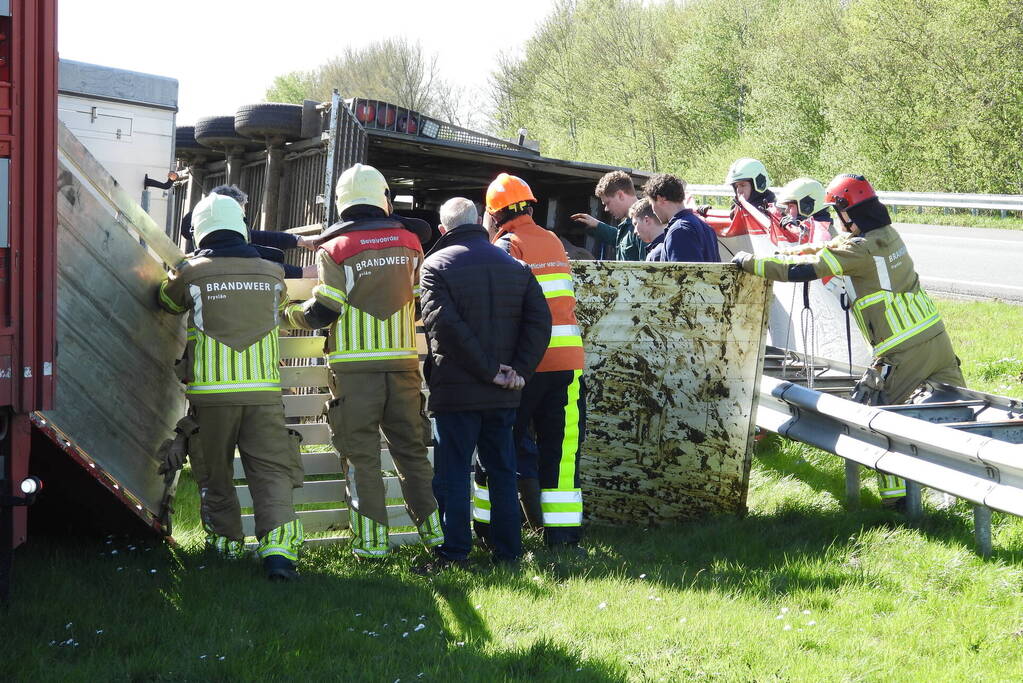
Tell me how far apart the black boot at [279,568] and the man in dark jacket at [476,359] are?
29.4 inches

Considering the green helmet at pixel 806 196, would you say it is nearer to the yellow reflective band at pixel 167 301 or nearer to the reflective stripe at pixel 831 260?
the reflective stripe at pixel 831 260

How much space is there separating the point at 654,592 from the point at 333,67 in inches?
2277

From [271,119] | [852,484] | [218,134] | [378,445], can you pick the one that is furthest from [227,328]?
[218,134]

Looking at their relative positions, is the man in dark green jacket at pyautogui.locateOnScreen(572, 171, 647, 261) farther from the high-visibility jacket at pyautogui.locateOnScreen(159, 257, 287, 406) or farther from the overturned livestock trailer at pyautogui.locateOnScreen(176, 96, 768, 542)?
the high-visibility jacket at pyautogui.locateOnScreen(159, 257, 287, 406)

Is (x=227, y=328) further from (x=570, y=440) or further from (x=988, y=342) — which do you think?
(x=988, y=342)

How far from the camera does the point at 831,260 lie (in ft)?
19.5

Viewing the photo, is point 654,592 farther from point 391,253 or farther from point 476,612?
point 391,253

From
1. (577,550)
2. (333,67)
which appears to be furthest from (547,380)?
(333,67)

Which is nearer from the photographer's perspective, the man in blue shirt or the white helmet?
the white helmet

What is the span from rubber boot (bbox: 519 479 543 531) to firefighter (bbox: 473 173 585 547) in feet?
0.93

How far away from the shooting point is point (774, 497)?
21.4 ft

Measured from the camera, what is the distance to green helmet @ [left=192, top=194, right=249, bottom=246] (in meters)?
5.24

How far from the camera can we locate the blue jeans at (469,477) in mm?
5246

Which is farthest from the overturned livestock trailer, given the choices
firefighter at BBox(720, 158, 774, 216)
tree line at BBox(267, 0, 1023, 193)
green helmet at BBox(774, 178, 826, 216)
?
tree line at BBox(267, 0, 1023, 193)
